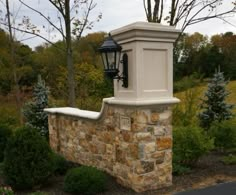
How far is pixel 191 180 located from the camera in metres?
4.35

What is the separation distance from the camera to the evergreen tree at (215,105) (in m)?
7.91

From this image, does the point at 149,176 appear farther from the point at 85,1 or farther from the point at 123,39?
the point at 85,1

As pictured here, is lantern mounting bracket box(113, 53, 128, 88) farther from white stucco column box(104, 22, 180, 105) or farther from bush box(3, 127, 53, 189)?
bush box(3, 127, 53, 189)

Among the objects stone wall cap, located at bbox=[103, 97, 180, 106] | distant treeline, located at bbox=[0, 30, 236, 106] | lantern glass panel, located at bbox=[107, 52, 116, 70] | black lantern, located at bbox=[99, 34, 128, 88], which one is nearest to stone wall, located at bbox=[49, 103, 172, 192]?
stone wall cap, located at bbox=[103, 97, 180, 106]

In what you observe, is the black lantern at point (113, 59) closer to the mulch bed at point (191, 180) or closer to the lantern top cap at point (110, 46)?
the lantern top cap at point (110, 46)

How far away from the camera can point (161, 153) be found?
4098 mm

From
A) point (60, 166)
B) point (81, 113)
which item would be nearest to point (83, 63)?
point (81, 113)

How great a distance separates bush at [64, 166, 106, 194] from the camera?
3.99 meters

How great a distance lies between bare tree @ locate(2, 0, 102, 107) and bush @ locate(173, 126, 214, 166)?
3.83 metres

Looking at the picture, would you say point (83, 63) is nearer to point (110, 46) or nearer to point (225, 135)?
point (225, 135)

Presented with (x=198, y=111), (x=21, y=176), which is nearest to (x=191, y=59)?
(x=198, y=111)

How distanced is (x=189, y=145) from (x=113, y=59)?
71.3 inches

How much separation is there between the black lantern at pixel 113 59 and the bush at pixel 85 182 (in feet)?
4.00

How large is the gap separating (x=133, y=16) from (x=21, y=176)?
517cm
